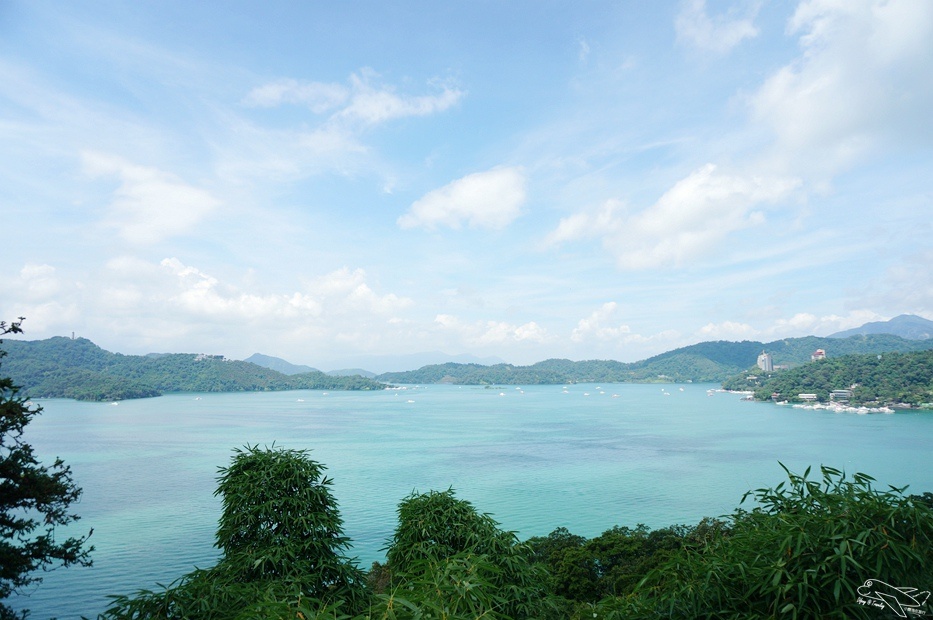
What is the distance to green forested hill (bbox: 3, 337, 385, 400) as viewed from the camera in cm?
8006

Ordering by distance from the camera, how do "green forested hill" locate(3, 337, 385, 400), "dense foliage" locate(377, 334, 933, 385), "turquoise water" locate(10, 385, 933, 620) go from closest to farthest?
"turquoise water" locate(10, 385, 933, 620) → "green forested hill" locate(3, 337, 385, 400) → "dense foliage" locate(377, 334, 933, 385)

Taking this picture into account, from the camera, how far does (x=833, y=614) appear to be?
7.84 feet

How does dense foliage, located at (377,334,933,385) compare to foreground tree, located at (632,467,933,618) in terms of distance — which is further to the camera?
dense foliage, located at (377,334,933,385)

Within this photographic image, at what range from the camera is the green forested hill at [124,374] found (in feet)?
263

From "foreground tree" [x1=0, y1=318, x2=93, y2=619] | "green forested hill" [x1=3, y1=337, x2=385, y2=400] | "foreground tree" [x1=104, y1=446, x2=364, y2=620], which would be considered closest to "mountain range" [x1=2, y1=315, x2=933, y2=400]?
"green forested hill" [x1=3, y1=337, x2=385, y2=400]

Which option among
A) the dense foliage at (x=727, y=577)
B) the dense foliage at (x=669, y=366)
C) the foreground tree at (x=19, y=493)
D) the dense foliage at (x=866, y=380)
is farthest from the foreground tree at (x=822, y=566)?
the dense foliage at (x=669, y=366)

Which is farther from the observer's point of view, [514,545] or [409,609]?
[514,545]

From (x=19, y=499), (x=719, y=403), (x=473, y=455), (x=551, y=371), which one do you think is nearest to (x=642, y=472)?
Result: (x=473, y=455)

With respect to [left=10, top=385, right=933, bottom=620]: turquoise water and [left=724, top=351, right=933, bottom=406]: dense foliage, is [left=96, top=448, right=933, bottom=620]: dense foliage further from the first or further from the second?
[left=724, top=351, right=933, bottom=406]: dense foliage

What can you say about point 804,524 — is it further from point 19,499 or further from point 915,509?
point 19,499

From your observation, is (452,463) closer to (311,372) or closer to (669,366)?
(311,372)

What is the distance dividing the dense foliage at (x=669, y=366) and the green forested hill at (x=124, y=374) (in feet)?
134

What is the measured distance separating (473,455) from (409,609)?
35.7m

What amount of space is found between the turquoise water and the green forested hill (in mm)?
17716
